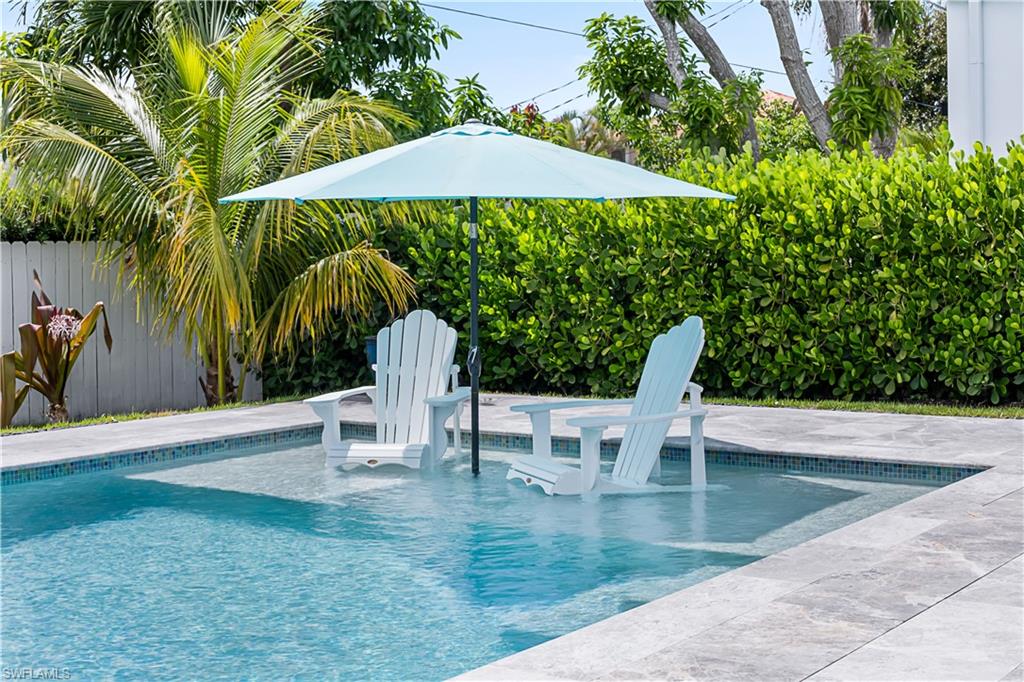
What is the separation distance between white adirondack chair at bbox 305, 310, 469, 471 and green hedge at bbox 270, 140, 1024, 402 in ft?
9.84

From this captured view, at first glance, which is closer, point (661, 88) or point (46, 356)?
point (46, 356)

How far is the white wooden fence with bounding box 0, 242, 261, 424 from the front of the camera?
38.1 feet

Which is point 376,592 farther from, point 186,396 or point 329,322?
point 186,396

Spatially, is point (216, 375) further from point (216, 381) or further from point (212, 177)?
point (212, 177)

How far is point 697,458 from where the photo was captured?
25.4 ft

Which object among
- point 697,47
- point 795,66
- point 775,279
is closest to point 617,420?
point 775,279

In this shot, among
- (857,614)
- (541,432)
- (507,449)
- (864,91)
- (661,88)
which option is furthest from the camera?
(661,88)

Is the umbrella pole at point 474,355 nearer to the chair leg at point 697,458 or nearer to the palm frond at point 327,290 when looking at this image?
the chair leg at point 697,458

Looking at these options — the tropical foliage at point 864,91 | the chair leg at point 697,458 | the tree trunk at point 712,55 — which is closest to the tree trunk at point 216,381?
the chair leg at point 697,458

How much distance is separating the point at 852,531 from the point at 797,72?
1292cm

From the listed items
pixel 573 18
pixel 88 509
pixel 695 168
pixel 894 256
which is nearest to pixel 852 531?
pixel 88 509

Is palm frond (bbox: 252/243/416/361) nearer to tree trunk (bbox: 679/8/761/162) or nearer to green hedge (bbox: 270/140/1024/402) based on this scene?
green hedge (bbox: 270/140/1024/402)

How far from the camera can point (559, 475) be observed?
7398mm

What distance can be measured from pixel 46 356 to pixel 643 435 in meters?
6.36
